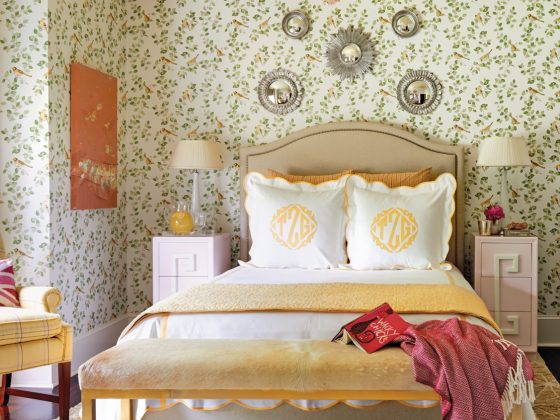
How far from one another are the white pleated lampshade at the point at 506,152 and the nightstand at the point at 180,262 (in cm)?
176

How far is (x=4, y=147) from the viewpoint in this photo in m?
3.67

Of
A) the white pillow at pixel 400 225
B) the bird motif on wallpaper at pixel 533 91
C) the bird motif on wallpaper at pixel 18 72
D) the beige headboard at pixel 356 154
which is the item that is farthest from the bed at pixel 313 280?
the bird motif on wallpaper at pixel 18 72

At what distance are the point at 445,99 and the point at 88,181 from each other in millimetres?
2329

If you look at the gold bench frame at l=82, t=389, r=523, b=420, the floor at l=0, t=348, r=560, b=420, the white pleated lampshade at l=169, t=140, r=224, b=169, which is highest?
the white pleated lampshade at l=169, t=140, r=224, b=169

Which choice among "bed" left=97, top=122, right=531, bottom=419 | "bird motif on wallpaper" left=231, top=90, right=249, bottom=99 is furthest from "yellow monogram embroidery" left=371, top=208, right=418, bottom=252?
"bird motif on wallpaper" left=231, top=90, right=249, bottom=99

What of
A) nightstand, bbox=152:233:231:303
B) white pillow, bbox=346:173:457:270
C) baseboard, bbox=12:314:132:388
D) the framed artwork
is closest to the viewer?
baseboard, bbox=12:314:132:388

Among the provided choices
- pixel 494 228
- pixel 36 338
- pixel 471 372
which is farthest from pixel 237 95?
pixel 471 372

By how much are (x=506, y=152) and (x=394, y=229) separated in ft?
2.84

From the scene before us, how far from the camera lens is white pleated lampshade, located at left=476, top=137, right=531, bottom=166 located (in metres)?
4.11

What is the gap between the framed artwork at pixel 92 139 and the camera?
3975mm

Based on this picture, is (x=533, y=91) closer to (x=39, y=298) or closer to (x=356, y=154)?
(x=356, y=154)

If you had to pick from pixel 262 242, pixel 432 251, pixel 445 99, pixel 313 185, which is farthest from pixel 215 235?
pixel 445 99

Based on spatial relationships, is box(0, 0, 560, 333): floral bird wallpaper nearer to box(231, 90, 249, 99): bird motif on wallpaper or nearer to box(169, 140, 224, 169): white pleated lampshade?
box(231, 90, 249, 99): bird motif on wallpaper

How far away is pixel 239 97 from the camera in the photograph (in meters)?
4.71
